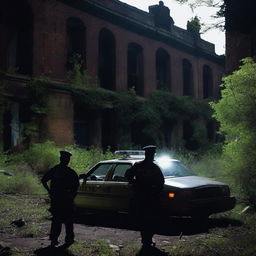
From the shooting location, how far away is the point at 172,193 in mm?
6965

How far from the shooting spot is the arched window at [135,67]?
76.1 ft

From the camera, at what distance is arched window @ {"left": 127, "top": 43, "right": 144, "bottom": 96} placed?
23203mm

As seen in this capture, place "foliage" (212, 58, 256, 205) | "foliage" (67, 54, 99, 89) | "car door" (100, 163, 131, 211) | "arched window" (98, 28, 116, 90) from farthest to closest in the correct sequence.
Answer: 1. "arched window" (98, 28, 116, 90)
2. "foliage" (67, 54, 99, 89)
3. "foliage" (212, 58, 256, 205)
4. "car door" (100, 163, 131, 211)

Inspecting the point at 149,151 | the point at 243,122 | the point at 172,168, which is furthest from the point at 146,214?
the point at 243,122

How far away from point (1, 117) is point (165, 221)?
31.1 feet

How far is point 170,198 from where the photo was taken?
6945mm

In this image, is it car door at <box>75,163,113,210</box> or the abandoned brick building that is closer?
car door at <box>75,163,113,210</box>

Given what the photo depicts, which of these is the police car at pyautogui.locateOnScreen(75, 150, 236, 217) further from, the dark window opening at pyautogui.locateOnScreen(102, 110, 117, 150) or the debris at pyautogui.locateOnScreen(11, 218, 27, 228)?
the dark window opening at pyautogui.locateOnScreen(102, 110, 117, 150)

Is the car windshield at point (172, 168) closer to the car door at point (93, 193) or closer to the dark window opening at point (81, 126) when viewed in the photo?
the car door at point (93, 193)

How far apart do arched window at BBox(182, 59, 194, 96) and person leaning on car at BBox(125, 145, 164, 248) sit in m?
22.4

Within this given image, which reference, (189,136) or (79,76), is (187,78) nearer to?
(189,136)

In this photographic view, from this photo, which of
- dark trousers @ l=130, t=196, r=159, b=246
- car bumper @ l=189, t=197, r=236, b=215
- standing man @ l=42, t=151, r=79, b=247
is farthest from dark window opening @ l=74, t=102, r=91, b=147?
dark trousers @ l=130, t=196, r=159, b=246

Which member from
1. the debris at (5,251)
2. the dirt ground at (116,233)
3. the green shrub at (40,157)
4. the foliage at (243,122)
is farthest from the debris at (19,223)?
the green shrub at (40,157)

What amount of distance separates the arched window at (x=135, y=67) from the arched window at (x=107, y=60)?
1.80 meters
